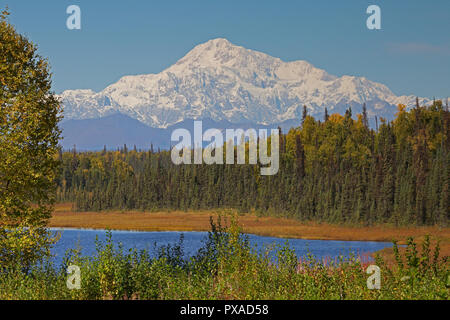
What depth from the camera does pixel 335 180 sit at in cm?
10394

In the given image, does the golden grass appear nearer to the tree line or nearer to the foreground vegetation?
the tree line

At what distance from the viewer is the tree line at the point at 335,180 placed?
8812 cm

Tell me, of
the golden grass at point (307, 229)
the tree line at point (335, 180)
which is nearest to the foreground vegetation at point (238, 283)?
the golden grass at point (307, 229)

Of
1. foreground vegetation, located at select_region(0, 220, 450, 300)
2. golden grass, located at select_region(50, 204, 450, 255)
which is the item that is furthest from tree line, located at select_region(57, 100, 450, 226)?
foreground vegetation, located at select_region(0, 220, 450, 300)

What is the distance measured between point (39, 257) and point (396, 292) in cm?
1474

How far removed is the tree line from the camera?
88.1 metres

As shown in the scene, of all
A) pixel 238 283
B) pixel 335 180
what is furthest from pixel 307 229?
pixel 238 283

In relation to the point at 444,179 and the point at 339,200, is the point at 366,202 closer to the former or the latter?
the point at 339,200

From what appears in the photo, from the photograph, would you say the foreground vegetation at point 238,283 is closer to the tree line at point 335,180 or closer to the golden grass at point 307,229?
the golden grass at point 307,229

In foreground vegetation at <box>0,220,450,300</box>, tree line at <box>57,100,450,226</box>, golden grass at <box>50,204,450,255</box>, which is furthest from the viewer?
tree line at <box>57,100,450,226</box>

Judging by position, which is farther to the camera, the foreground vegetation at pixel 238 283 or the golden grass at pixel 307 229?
the golden grass at pixel 307 229

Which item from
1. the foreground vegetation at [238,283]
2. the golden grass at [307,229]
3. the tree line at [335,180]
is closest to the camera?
the foreground vegetation at [238,283]

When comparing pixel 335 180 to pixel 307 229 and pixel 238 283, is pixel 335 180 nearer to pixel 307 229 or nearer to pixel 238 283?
pixel 307 229
